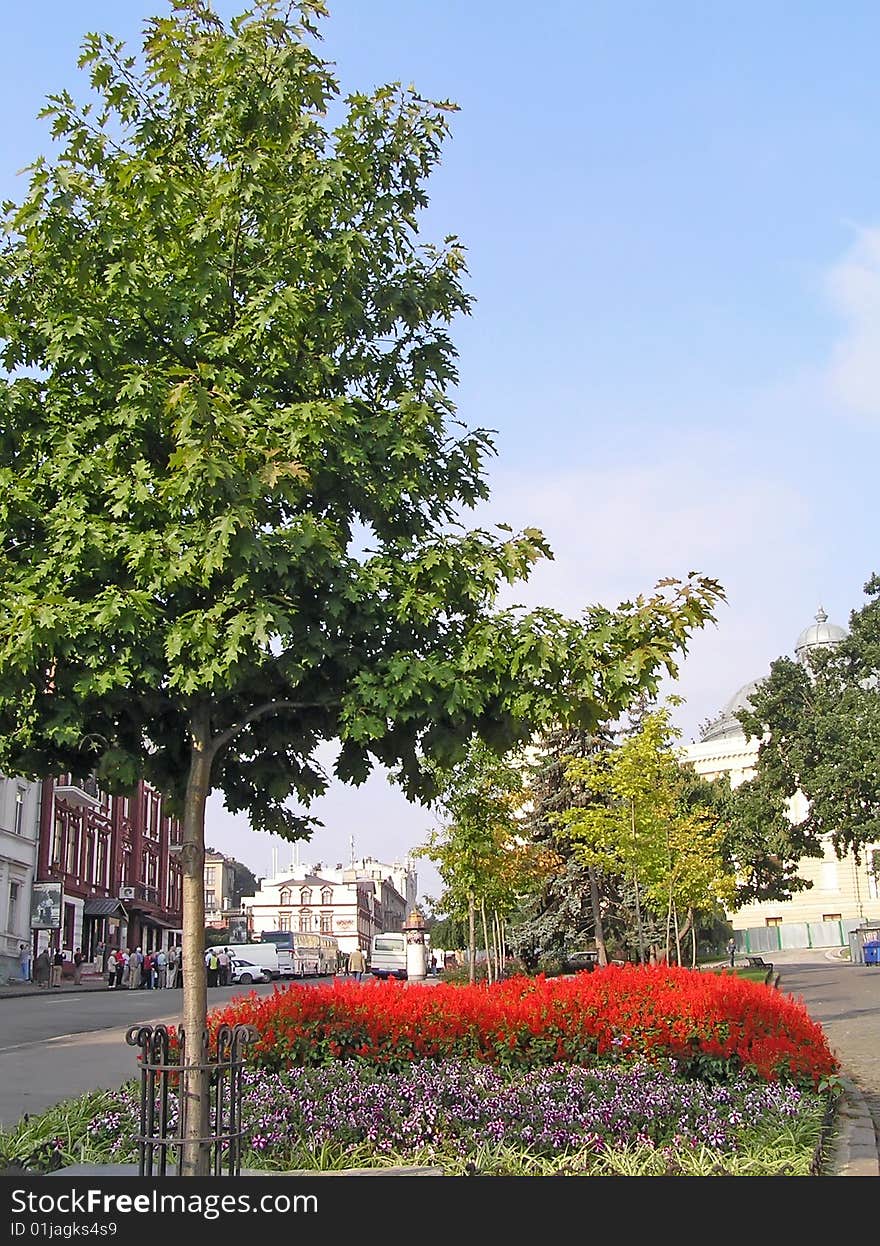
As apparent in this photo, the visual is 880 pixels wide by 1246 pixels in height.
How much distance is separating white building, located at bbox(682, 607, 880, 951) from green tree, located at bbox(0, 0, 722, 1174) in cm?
7377

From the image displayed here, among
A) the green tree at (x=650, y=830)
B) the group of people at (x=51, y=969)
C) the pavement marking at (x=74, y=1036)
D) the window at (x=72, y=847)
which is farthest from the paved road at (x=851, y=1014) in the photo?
the window at (x=72, y=847)

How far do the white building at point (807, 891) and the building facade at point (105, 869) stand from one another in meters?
35.9

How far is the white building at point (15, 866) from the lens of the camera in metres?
49.5

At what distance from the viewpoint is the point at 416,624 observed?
7.16 metres

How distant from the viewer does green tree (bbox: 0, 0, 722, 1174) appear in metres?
6.67

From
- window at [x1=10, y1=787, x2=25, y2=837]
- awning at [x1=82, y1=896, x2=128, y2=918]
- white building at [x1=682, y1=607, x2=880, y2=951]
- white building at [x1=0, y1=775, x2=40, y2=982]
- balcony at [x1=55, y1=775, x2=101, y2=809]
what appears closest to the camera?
white building at [x1=0, y1=775, x2=40, y2=982]

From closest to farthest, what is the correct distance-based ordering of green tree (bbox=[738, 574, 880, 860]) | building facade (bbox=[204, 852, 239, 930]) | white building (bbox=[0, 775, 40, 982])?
green tree (bbox=[738, 574, 880, 860]) → white building (bbox=[0, 775, 40, 982]) → building facade (bbox=[204, 852, 239, 930])

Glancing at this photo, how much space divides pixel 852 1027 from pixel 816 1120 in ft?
42.5

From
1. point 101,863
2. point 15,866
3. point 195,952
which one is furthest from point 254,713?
point 101,863

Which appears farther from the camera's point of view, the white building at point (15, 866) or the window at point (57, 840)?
the window at point (57, 840)

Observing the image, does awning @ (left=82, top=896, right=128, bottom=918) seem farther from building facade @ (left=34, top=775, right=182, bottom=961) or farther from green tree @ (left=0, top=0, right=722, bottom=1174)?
green tree @ (left=0, top=0, right=722, bottom=1174)

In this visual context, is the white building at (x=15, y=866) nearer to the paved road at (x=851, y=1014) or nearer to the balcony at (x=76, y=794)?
the balcony at (x=76, y=794)

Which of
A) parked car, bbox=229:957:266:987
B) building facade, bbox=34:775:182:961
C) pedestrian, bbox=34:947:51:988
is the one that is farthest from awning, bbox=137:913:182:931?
pedestrian, bbox=34:947:51:988
